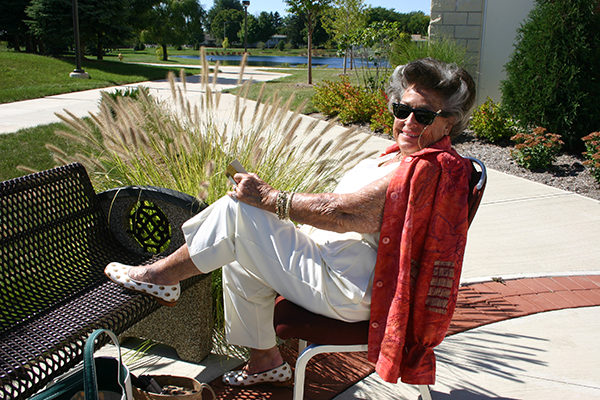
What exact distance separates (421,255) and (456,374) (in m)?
Answer: 0.94

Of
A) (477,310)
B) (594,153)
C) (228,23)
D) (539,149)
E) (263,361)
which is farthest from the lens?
(228,23)

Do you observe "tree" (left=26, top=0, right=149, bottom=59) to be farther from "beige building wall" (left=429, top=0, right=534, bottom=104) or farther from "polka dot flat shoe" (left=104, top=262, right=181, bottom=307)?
"polka dot flat shoe" (left=104, top=262, right=181, bottom=307)

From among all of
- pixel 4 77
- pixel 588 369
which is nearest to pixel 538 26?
pixel 588 369

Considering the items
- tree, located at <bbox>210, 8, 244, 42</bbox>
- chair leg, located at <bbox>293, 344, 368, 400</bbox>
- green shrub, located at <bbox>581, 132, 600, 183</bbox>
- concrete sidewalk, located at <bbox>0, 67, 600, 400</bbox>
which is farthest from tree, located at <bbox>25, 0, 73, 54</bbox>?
tree, located at <bbox>210, 8, 244, 42</bbox>

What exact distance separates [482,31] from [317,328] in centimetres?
858

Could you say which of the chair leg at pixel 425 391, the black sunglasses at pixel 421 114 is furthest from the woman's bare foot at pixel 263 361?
Answer: the black sunglasses at pixel 421 114

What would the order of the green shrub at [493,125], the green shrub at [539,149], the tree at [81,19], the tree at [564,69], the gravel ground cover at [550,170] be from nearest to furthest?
the gravel ground cover at [550,170], the green shrub at [539,149], the tree at [564,69], the green shrub at [493,125], the tree at [81,19]

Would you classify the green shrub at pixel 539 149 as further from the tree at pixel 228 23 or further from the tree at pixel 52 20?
the tree at pixel 228 23

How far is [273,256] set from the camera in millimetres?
1940

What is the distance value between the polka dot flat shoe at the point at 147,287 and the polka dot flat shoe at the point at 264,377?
1.50 ft

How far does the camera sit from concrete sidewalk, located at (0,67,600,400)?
7.56ft

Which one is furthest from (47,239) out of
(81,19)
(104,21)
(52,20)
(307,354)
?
(52,20)

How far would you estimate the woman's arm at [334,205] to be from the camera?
1882 millimetres

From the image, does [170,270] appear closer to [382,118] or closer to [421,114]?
[421,114]
